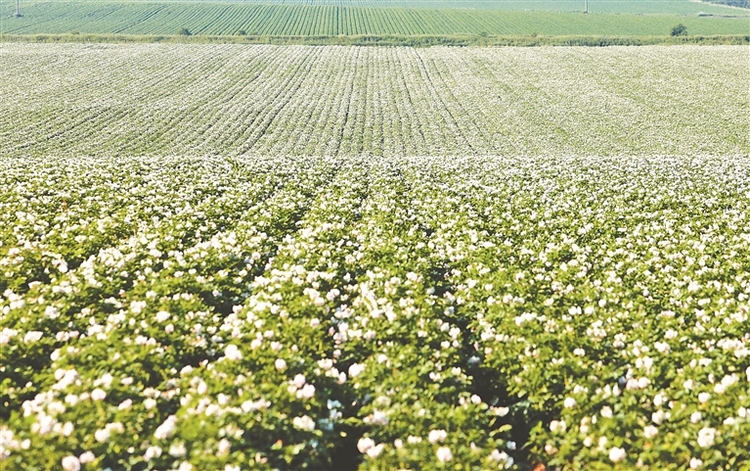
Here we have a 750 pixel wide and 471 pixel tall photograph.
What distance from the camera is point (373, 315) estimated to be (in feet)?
25.3

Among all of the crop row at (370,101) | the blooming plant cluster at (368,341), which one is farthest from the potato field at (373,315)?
the crop row at (370,101)

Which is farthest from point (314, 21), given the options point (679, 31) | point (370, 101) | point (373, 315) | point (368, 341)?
point (368, 341)

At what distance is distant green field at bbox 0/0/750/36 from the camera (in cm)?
9119

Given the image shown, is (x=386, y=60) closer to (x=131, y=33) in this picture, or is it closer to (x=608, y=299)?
(x=131, y=33)

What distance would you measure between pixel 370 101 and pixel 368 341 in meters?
45.8

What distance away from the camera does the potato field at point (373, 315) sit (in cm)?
536

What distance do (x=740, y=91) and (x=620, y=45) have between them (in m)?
30.6

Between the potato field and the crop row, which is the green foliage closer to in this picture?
the crop row

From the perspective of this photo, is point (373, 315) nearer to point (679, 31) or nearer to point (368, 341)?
point (368, 341)

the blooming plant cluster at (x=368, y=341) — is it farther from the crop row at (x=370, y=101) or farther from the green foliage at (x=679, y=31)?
the green foliage at (x=679, y=31)

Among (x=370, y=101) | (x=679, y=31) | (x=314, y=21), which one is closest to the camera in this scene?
(x=370, y=101)

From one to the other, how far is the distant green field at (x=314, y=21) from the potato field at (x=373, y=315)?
76.3 metres

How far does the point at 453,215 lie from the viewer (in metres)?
15.2

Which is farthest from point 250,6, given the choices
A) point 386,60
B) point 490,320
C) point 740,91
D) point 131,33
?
point 490,320
